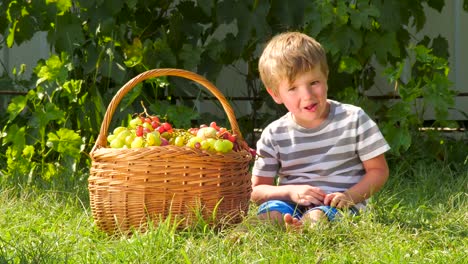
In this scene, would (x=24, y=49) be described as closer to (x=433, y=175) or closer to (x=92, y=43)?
(x=92, y=43)

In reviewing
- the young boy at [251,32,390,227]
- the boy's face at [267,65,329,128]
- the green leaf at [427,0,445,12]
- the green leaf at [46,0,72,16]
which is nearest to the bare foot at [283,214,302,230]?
the young boy at [251,32,390,227]

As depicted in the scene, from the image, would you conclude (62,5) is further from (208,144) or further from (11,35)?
(208,144)

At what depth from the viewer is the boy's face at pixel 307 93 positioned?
9.11ft

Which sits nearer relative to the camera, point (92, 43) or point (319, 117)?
point (319, 117)

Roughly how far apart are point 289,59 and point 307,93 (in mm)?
123

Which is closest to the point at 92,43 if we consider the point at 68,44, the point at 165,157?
the point at 68,44

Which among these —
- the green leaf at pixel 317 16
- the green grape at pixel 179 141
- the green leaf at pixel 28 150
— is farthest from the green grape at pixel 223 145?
the green leaf at pixel 28 150

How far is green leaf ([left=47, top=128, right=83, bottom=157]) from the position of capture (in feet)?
12.0

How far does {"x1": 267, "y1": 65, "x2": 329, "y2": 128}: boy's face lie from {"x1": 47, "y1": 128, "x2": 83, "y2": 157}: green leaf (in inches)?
45.7

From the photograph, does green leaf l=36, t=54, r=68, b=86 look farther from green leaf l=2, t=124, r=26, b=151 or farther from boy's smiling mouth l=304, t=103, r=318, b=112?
boy's smiling mouth l=304, t=103, r=318, b=112

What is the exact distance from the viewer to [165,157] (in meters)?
2.63

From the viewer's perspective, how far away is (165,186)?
8.71 feet

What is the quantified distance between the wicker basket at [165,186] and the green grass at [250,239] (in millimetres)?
62

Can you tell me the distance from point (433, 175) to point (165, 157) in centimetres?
143
